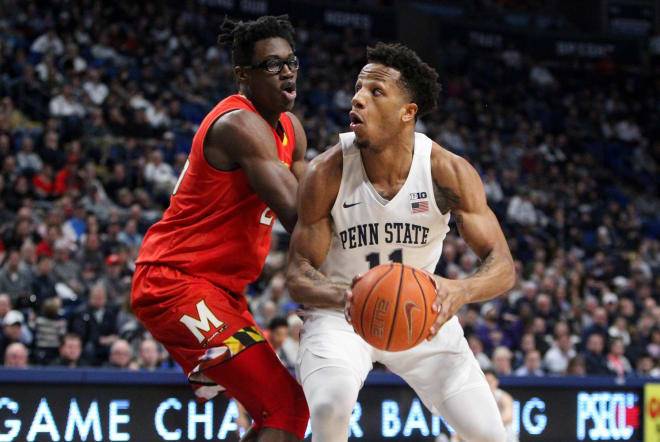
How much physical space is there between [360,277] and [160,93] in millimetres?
11216

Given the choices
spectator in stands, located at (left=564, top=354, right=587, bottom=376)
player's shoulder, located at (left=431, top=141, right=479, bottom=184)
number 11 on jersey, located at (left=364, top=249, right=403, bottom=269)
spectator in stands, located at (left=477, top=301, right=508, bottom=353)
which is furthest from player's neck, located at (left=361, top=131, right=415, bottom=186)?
spectator in stands, located at (left=477, top=301, right=508, bottom=353)

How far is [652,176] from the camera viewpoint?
1941 centimetres

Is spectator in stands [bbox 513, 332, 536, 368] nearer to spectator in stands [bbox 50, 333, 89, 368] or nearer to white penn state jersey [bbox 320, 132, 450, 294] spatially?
spectator in stands [bbox 50, 333, 89, 368]

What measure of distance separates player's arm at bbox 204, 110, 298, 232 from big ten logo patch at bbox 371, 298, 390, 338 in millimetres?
666

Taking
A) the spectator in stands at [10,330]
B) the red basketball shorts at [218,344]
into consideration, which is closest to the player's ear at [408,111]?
the red basketball shorts at [218,344]

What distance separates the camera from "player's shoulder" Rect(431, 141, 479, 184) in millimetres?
3688

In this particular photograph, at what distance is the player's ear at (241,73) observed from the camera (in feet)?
13.2

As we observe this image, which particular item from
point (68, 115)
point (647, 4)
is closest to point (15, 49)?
point (68, 115)

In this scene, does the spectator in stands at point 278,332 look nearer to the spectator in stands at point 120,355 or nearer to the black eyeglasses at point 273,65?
the spectator in stands at point 120,355

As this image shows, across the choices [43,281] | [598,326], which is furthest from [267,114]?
[598,326]

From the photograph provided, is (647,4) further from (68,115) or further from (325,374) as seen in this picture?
(325,374)

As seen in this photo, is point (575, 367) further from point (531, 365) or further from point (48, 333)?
point (48, 333)

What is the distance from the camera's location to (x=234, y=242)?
3.86m

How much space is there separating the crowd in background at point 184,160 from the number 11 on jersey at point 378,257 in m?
3.90
